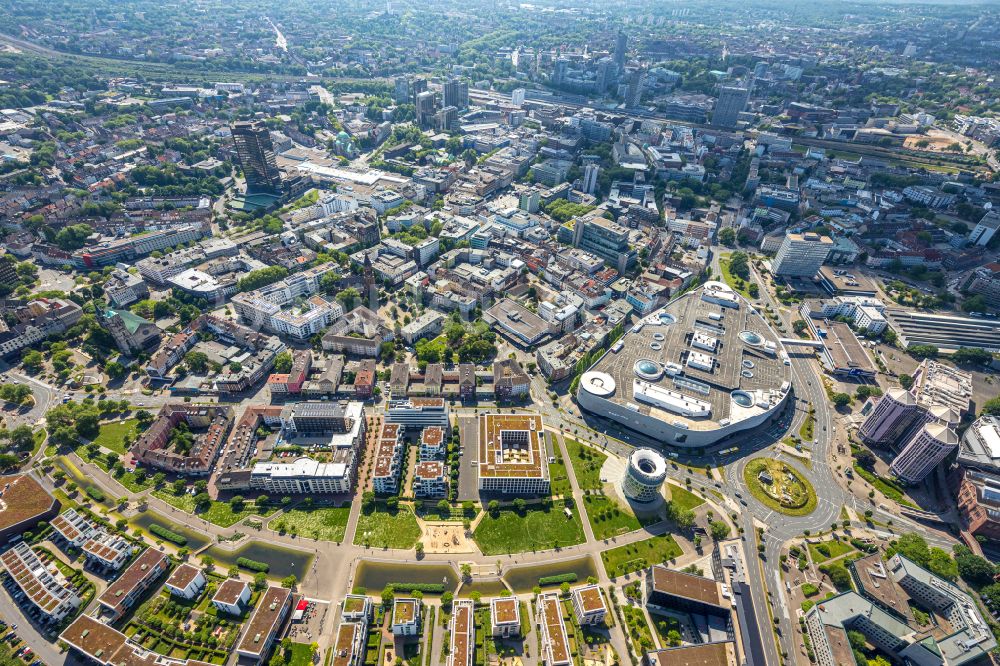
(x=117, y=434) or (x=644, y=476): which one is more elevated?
(x=644, y=476)

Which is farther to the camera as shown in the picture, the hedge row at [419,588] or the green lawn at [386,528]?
the green lawn at [386,528]

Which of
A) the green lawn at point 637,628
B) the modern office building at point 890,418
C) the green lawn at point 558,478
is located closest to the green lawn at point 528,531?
the green lawn at point 558,478

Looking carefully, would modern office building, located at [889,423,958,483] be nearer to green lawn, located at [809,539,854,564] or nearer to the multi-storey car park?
green lawn, located at [809,539,854,564]

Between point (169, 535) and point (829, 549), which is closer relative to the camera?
point (169, 535)

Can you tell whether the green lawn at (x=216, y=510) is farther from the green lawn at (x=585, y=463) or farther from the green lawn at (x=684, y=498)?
the green lawn at (x=684, y=498)

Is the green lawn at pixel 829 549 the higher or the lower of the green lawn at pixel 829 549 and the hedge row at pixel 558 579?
the higher

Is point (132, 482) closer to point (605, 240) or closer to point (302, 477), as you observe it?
point (302, 477)

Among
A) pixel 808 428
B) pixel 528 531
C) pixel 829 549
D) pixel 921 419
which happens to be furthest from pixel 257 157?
pixel 921 419

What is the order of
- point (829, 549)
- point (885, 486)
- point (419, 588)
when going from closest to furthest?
point (419, 588) < point (829, 549) < point (885, 486)
